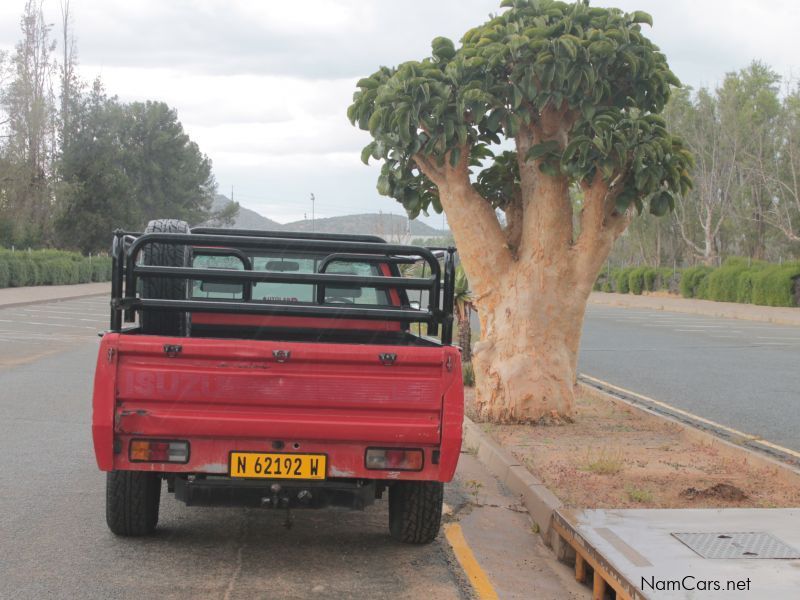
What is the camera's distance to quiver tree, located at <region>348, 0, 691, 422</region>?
9.38 m

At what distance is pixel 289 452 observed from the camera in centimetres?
534

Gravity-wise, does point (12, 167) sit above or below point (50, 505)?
above

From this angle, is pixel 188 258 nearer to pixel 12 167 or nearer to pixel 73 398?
pixel 73 398

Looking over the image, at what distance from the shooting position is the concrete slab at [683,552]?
4672mm

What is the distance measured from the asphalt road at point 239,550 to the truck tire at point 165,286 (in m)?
1.23

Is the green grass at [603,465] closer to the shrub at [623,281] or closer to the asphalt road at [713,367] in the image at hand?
the asphalt road at [713,367]

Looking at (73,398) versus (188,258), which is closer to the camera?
(188,258)

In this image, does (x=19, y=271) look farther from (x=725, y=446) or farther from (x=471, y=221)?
(x=725, y=446)

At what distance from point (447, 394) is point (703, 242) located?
2507 inches

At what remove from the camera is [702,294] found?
46.2 m

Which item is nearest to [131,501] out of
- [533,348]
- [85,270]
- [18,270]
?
[533,348]

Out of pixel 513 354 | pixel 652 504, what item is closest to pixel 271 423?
pixel 652 504

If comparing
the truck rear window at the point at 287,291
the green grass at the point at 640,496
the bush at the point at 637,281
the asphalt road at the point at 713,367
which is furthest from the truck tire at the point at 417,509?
the bush at the point at 637,281

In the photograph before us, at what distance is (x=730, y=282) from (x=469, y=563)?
39.8 metres
